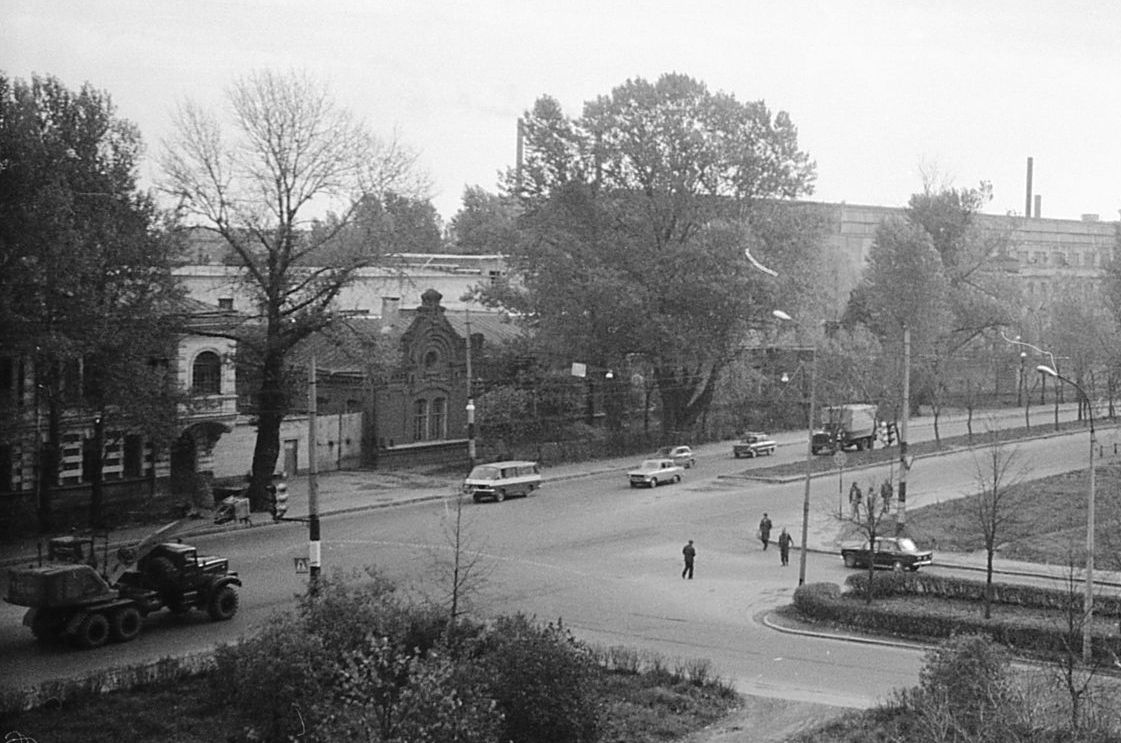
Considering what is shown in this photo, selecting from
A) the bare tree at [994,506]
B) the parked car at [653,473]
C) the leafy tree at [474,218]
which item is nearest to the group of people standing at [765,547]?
the bare tree at [994,506]

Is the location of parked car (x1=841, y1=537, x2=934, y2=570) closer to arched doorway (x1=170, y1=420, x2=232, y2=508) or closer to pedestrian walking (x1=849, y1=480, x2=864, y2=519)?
pedestrian walking (x1=849, y1=480, x2=864, y2=519)

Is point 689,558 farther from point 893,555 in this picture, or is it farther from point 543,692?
point 543,692

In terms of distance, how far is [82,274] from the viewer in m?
35.5

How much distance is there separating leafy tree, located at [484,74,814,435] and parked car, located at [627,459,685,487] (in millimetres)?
7290

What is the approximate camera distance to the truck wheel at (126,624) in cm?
2620

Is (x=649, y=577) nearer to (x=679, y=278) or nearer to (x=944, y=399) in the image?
(x=679, y=278)

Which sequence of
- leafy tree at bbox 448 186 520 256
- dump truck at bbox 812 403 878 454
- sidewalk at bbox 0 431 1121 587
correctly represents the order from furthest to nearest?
leafy tree at bbox 448 186 520 256 < dump truck at bbox 812 403 878 454 < sidewalk at bbox 0 431 1121 587

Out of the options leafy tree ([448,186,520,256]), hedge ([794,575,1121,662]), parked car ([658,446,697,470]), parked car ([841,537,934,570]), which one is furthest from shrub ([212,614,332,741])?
leafy tree ([448,186,520,256])

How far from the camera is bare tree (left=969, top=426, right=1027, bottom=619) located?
30.2m

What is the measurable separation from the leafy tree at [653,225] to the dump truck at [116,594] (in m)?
30.0

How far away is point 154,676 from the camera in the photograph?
22.7 metres

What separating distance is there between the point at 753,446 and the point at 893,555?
23.7 m

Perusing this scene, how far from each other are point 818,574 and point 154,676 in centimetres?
1956

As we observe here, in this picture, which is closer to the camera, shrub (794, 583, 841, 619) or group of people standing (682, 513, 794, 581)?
shrub (794, 583, 841, 619)
